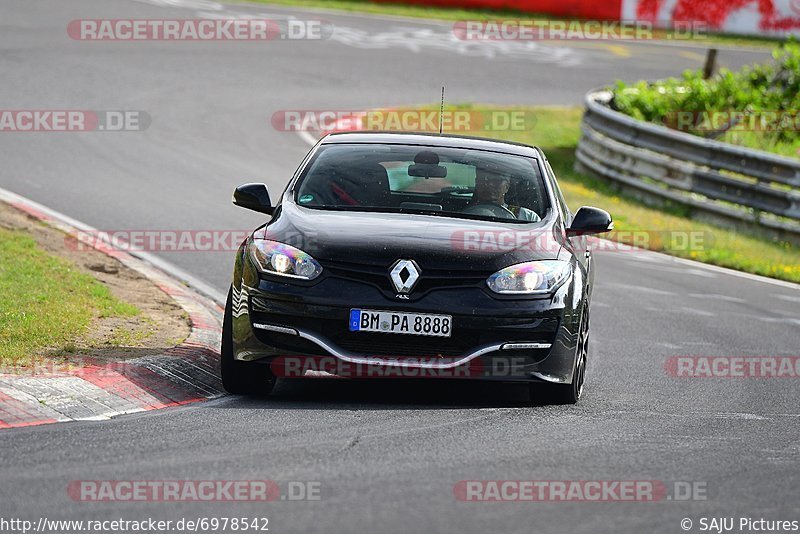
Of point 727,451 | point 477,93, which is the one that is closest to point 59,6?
point 477,93

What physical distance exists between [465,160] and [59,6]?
23.0m

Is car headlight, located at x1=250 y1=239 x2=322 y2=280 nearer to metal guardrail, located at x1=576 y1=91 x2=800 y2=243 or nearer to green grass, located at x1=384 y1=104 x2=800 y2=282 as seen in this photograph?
green grass, located at x1=384 y1=104 x2=800 y2=282

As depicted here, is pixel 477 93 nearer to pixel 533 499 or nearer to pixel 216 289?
pixel 216 289

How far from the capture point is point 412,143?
31.0ft

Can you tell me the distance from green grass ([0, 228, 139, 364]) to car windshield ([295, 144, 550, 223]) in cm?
181

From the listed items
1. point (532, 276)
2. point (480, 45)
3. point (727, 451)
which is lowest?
point (480, 45)

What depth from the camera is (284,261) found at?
796 cm

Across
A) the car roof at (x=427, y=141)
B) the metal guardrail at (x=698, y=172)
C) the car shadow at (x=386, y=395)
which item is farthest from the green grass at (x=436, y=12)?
the car shadow at (x=386, y=395)

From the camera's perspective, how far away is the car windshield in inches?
348

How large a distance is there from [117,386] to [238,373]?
69 cm

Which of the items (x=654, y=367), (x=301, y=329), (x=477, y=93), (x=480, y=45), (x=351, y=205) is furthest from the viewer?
(x=480, y=45)
